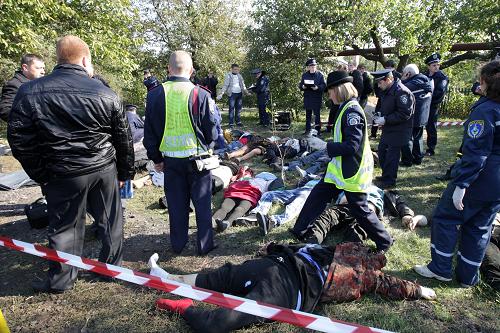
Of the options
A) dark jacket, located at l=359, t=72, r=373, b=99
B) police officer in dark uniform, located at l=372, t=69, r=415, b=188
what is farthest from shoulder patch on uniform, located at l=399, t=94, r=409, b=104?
dark jacket, located at l=359, t=72, r=373, b=99

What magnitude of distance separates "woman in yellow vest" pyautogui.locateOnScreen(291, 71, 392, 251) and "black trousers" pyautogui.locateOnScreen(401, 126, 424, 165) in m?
3.70

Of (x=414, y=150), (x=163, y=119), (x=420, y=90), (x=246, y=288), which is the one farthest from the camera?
(x=414, y=150)

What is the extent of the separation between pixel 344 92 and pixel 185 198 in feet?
6.54

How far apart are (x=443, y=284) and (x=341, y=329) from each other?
73.0 inches

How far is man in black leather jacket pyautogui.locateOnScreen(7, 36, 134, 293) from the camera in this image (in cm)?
263

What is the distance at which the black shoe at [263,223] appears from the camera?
4051 mm

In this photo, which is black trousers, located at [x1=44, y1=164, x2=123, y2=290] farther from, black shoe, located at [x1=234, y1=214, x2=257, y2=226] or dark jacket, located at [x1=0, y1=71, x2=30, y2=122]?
dark jacket, located at [x1=0, y1=71, x2=30, y2=122]

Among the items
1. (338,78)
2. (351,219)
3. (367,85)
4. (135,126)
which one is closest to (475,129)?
(338,78)

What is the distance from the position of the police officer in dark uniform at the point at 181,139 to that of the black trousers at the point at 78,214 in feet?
1.91

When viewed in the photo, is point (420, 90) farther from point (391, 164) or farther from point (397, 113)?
point (391, 164)

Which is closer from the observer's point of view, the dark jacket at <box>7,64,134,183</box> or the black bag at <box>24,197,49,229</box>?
the dark jacket at <box>7,64,134,183</box>

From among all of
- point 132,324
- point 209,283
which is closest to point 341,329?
point 209,283

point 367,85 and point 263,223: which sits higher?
point 367,85

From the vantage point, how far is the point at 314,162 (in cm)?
687
